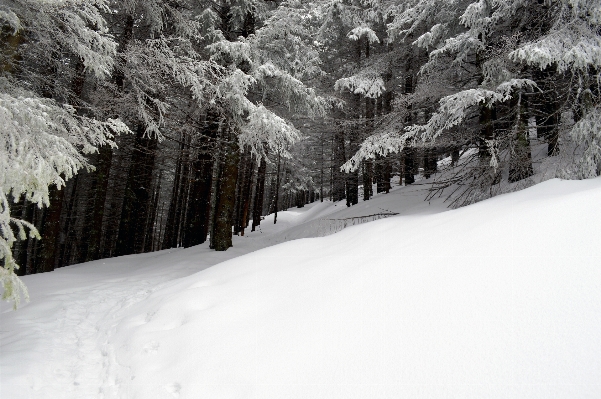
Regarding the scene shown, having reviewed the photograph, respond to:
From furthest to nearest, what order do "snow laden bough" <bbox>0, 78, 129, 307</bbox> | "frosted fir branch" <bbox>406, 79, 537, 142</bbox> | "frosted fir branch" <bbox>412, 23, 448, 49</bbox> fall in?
"frosted fir branch" <bbox>412, 23, 448, 49</bbox> → "frosted fir branch" <bbox>406, 79, 537, 142</bbox> → "snow laden bough" <bbox>0, 78, 129, 307</bbox>

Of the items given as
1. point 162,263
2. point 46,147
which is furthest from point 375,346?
point 162,263

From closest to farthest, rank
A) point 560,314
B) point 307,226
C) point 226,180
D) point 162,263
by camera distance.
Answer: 1. point 560,314
2. point 162,263
3. point 226,180
4. point 307,226

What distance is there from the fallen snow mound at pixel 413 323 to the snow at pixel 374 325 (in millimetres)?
12

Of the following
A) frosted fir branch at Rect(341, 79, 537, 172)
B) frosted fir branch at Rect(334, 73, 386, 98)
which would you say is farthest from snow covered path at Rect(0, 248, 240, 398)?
frosted fir branch at Rect(334, 73, 386, 98)

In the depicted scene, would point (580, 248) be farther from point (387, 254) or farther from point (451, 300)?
point (387, 254)

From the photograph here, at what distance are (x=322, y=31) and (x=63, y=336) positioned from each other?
1449 cm

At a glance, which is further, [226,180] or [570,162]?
[226,180]

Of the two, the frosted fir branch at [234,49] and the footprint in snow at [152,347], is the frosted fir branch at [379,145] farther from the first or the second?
the footprint in snow at [152,347]

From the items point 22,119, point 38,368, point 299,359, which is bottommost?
point 38,368

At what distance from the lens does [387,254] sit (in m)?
4.34

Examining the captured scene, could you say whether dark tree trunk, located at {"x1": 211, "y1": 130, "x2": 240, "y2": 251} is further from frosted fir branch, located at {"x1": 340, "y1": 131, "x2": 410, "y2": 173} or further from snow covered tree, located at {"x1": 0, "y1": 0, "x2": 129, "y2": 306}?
snow covered tree, located at {"x1": 0, "y1": 0, "x2": 129, "y2": 306}

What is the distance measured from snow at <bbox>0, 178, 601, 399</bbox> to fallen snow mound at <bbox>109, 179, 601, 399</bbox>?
0.5 inches

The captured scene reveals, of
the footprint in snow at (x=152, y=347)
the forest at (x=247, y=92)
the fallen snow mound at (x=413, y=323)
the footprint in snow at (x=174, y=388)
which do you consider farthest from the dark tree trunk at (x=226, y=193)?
the footprint in snow at (x=174, y=388)

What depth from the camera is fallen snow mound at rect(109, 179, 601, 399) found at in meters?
2.11
